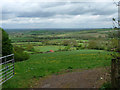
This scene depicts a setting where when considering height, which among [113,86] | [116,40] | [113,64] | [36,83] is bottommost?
[36,83]

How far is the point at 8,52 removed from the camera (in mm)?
21734

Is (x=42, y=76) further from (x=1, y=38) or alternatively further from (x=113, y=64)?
(x=1, y=38)

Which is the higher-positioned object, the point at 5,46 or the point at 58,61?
the point at 5,46

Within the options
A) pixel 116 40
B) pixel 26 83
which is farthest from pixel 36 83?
pixel 116 40

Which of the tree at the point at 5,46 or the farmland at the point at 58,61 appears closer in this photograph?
the farmland at the point at 58,61

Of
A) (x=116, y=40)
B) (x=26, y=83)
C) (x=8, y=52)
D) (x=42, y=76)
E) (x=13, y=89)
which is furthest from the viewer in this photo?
(x=8, y=52)

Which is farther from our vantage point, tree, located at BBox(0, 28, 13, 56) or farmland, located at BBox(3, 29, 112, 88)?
tree, located at BBox(0, 28, 13, 56)

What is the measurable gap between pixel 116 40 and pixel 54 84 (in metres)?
3.54

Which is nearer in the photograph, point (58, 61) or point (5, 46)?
point (58, 61)

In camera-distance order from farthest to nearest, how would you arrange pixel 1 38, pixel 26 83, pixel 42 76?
pixel 1 38, pixel 42 76, pixel 26 83

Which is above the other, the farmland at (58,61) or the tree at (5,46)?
the tree at (5,46)

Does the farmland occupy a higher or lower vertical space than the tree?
lower

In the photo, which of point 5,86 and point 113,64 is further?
point 5,86

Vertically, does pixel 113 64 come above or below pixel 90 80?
above
